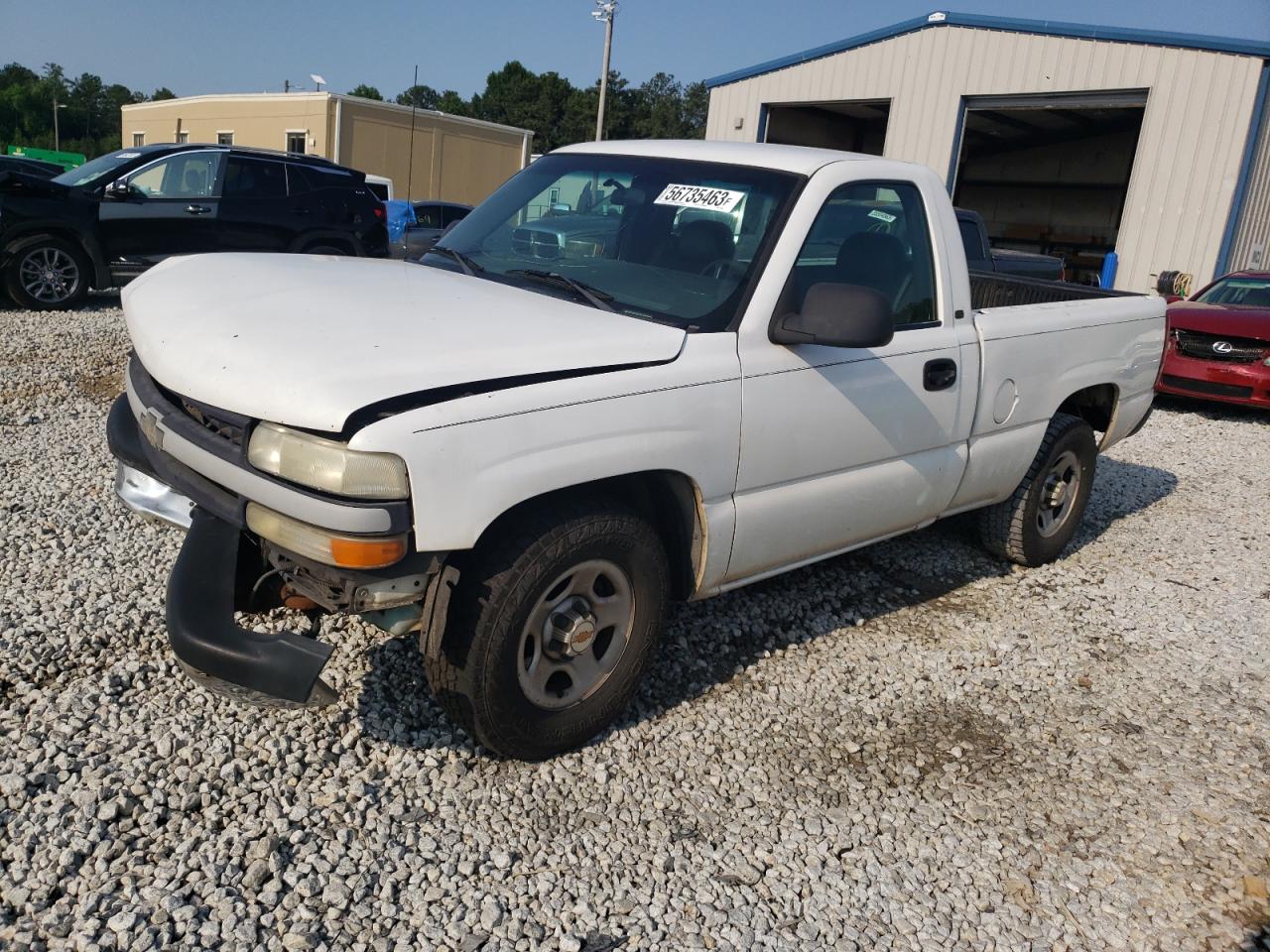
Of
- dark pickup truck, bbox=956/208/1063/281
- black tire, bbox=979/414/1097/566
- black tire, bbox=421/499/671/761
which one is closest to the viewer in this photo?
black tire, bbox=421/499/671/761

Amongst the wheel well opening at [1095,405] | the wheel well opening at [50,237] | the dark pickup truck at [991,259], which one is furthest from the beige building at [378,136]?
the wheel well opening at [1095,405]

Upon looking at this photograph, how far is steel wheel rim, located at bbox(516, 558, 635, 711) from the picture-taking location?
3.00 metres

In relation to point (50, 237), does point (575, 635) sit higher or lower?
lower

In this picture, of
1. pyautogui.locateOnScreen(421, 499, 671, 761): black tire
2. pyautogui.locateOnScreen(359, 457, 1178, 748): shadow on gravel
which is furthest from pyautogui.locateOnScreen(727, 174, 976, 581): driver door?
pyautogui.locateOnScreen(359, 457, 1178, 748): shadow on gravel

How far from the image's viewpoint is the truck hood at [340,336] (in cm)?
251

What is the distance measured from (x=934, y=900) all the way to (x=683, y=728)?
101 centimetres

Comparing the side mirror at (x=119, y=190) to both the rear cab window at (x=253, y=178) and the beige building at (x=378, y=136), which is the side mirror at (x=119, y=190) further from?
the beige building at (x=378, y=136)

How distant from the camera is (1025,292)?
5969 mm

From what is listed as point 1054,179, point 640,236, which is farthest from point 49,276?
point 1054,179

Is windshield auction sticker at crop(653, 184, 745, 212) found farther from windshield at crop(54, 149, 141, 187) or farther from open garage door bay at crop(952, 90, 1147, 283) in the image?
open garage door bay at crop(952, 90, 1147, 283)

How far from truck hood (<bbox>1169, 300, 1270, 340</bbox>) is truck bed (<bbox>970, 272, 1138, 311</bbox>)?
4.86 metres

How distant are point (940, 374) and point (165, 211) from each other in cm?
952

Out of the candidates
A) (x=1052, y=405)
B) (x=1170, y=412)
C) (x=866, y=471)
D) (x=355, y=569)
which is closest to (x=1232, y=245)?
(x=1170, y=412)

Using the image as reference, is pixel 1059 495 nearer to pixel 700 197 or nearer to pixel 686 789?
pixel 700 197
